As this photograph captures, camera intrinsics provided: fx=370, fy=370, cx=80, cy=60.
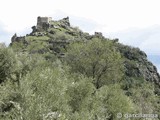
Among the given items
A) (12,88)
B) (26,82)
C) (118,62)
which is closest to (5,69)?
(12,88)

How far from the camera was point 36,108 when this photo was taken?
31844 millimetres

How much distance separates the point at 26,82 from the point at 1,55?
28964 mm

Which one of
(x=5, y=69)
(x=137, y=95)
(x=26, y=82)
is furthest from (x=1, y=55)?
(x=137, y=95)

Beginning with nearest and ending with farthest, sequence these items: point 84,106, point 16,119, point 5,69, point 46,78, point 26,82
Answer: point 16,119 → point 26,82 → point 46,78 → point 84,106 → point 5,69

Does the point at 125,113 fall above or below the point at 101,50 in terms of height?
below

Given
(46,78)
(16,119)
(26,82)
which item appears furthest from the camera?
(46,78)

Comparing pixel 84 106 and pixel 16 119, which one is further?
pixel 84 106

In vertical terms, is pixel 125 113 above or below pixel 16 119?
above

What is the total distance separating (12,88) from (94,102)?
→ 1670 centimetres

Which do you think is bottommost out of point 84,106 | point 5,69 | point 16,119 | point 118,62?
point 16,119

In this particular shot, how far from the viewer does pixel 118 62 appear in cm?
9806

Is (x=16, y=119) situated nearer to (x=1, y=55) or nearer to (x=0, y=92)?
(x=0, y=92)

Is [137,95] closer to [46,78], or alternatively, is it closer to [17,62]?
[17,62]

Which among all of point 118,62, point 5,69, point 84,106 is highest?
point 118,62
